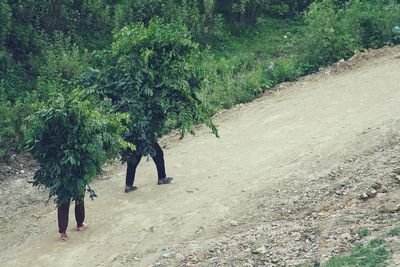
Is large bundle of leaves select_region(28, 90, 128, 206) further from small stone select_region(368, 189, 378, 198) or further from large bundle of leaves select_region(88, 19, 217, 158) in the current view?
small stone select_region(368, 189, 378, 198)

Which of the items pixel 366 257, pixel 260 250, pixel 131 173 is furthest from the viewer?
pixel 131 173

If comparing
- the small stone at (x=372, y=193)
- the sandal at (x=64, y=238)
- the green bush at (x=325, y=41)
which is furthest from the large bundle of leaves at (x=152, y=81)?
the green bush at (x=325, y=41)

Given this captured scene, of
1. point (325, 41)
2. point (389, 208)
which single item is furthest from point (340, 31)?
point (389, 208)

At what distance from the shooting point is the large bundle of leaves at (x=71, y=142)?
9453mm

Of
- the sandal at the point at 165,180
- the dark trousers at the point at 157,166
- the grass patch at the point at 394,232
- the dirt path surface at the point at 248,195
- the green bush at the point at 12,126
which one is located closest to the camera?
the grass patch at the point at 394,232

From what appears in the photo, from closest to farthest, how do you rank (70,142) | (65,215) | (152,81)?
(70,142)
(65,215)
(152,81)

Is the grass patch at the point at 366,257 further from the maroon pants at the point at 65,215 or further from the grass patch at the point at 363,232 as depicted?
the maroon pants at the point at 65,215

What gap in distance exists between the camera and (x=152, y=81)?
10625mm

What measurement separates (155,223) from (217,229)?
936 millimetres

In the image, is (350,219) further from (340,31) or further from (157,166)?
(340,31)

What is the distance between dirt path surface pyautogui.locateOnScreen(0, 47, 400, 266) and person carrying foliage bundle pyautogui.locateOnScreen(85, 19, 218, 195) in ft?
2.98

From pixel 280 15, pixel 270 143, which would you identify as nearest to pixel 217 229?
pixel 270 143

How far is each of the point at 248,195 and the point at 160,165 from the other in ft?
4.88

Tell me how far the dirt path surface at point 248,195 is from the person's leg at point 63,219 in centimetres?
13
